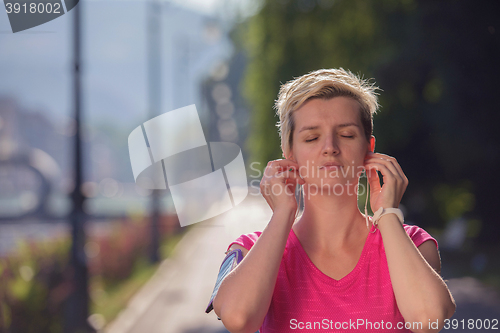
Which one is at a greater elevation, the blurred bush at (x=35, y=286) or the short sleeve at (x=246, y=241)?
the short sleeve at (x=246, y=241)

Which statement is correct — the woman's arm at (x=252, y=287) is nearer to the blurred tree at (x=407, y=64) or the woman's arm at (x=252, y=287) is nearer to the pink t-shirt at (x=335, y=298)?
the pink t-shirt at (x=335, y=298)

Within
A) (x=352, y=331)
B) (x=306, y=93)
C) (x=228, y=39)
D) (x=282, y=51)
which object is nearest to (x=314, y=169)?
A: (x=306, y=93)

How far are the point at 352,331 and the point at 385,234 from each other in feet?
1.16

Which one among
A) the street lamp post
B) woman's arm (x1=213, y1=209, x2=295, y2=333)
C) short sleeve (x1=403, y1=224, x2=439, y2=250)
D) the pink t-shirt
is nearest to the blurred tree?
the street lamp post

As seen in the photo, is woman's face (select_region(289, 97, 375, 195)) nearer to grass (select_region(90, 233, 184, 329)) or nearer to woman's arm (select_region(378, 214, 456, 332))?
woman's arm (select_region(378, 214, 456, 332))

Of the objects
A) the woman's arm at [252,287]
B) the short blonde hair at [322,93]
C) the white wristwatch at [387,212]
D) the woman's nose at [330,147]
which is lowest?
the woman's arm at [252,287]

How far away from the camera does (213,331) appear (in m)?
5.31

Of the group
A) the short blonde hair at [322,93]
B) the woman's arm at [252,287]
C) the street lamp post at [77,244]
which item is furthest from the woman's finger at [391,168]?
the street lamp post at [77,244]

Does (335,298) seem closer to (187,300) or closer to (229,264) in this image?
(229,264)

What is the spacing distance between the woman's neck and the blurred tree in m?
5.14

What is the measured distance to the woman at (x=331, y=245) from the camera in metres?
1.33

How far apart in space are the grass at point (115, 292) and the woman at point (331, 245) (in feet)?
13.7

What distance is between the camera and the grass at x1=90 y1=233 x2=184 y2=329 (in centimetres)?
562

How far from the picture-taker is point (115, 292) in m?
6.97
